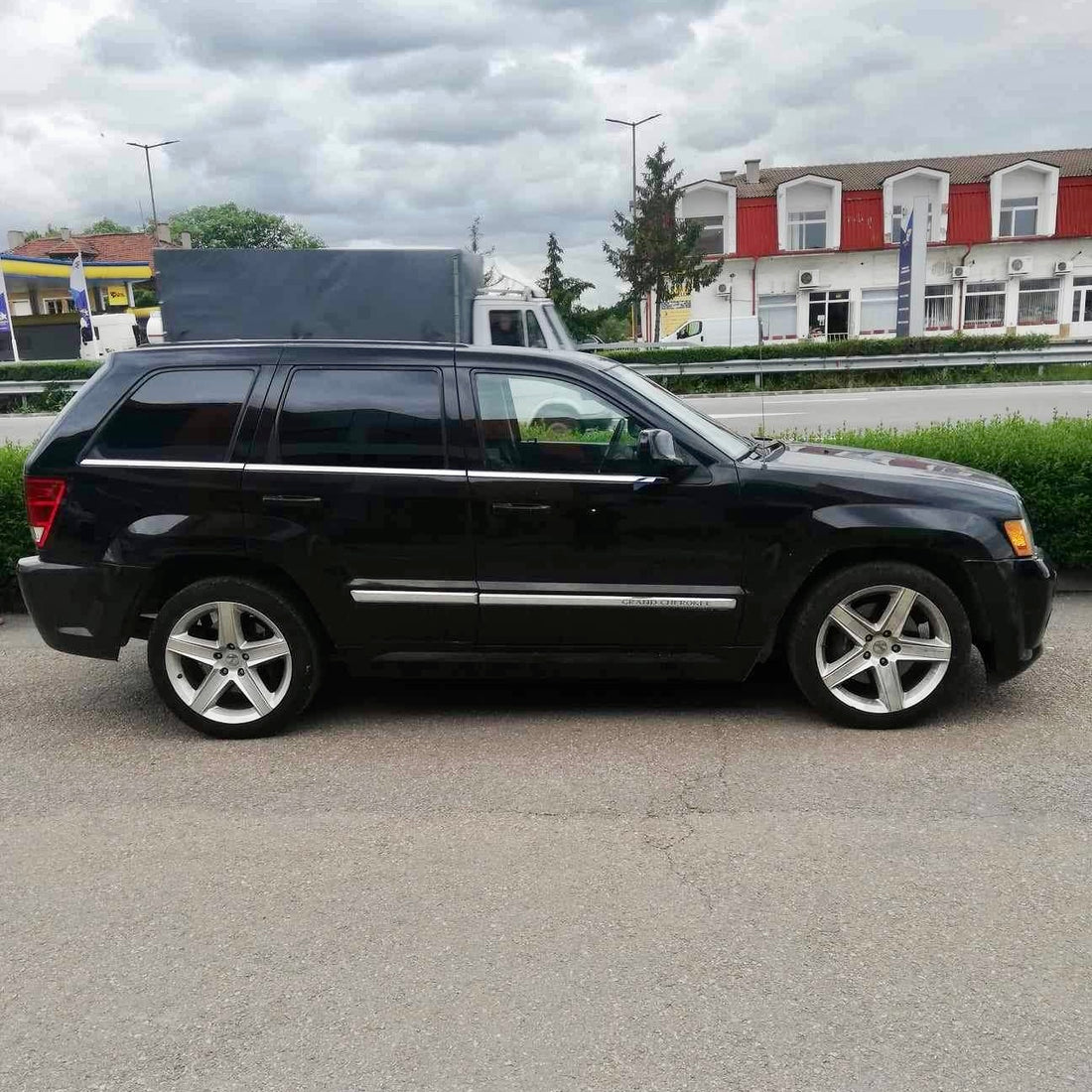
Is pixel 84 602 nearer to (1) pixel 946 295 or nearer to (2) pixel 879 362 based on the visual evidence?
(2) pixel 879 362

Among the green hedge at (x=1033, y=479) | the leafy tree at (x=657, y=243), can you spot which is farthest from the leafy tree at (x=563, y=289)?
the green hedge at (x=1033, y=479)

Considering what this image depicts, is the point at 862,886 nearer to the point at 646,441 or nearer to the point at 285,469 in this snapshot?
the point at 646,441

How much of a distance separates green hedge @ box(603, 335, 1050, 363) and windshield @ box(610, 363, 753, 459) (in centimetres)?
1840

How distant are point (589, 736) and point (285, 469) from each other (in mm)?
1829

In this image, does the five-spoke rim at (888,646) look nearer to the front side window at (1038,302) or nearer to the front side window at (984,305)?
the front side window at (984,305)

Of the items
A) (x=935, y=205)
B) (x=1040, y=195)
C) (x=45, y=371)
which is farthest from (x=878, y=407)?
(x=1040, y=195)

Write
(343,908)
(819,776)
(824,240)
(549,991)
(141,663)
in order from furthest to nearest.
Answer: (824,240) < (141,663) < (819,776) < (343,908) < (549,991)

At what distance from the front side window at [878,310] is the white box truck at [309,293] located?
3511 cm

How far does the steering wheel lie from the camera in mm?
4602

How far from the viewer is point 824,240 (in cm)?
4344

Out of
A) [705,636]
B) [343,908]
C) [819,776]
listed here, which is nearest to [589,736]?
[705,636]

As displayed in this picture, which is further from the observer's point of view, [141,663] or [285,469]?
[141,663]

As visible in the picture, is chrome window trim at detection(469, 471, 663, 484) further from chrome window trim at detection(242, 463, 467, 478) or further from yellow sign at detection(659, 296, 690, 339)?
yellow sign at detection(659, 296, 690, 339)

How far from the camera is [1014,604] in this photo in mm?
4562
